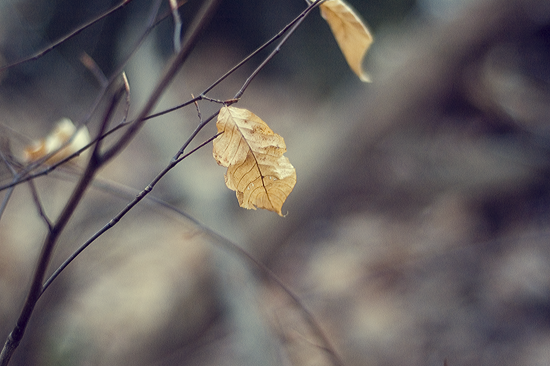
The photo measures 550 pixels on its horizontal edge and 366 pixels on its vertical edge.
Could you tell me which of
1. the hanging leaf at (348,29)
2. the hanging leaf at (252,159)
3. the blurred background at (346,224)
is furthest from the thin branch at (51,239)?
the blurred background at (346,224)

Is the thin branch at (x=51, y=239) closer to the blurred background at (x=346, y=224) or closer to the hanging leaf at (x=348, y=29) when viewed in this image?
the hanging leaf at (x=348, y=29)

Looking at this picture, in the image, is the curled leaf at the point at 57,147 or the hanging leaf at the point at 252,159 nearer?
the hanging leaf at the point at 252,159

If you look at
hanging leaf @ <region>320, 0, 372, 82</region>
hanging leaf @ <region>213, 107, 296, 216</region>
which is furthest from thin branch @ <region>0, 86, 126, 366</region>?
hanging leaf @ <region>320, 0, 372, 82</region>

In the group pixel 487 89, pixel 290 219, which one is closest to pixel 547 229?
pixel 487 89

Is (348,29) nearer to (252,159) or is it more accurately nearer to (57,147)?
(252,159)

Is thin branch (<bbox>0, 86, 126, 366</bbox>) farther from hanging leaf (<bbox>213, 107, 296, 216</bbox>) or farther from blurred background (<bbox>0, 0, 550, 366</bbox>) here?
blurred background (<bbox>0, 0, 550, 366</bbox>)
